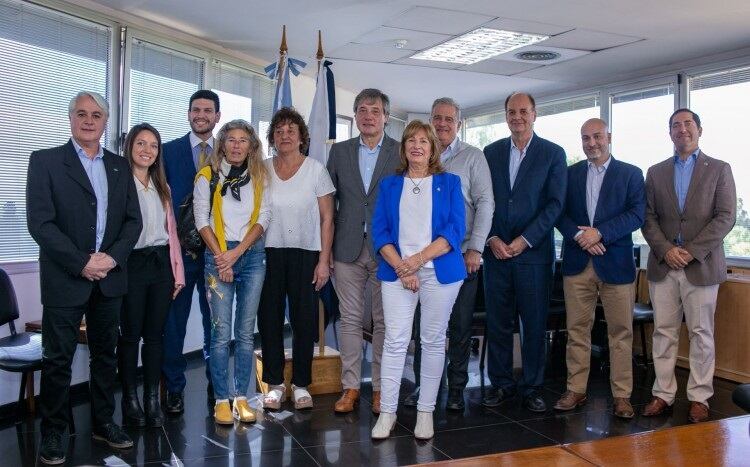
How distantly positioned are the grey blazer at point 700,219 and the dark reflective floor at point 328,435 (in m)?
0.93

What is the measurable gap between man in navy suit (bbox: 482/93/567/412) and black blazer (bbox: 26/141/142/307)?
212 cm

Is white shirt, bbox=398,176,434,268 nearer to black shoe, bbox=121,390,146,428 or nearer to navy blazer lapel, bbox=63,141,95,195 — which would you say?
navy blazer lapel, bbox=63,141,95,195

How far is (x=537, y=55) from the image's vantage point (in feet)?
19.7

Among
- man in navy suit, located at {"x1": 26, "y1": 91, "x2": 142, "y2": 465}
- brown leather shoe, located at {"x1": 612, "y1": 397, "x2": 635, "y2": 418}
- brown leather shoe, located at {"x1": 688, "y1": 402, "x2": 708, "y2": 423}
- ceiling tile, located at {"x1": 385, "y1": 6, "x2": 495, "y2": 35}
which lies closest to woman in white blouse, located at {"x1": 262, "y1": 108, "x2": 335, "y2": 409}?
man in navy suit, located at {"x1": 26, "y1": 91, "x2": 142, "y2": 465}

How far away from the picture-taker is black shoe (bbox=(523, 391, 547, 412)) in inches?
149

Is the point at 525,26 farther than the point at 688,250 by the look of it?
Yes

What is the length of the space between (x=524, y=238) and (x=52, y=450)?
2693 mm

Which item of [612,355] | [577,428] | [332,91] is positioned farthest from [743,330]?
[332,91]

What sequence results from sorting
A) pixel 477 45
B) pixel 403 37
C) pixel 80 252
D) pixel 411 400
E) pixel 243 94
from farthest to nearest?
pixel 243 94, pixel 477 45, pixel 403 37, pixel 411 400, pixel 80 252

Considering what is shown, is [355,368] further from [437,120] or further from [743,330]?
[743,330]

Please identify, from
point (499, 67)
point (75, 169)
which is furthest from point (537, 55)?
point (75, 169)

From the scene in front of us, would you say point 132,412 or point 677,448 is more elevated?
point 677,448

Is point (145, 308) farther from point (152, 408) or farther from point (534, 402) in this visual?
point (534, 402)

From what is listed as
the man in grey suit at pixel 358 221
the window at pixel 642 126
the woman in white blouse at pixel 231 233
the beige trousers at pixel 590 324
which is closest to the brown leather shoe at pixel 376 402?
the man in grey suit at pixel 358 221
